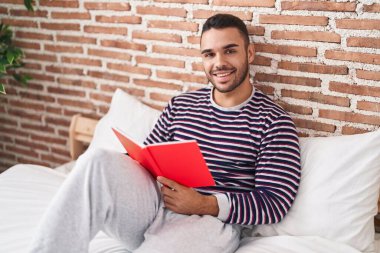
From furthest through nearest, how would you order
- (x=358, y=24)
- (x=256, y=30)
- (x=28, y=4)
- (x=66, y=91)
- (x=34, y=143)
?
(x=34, y=143) → (x=66, y=91) → (x=28, y=4) → (x=256, y=30) → (x=358, y=24)

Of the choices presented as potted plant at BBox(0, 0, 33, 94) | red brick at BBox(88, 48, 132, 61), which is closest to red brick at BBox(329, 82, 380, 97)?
red brick at BBox(88, 48, 132, 61)

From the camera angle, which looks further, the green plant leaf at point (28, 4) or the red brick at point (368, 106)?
the green plant leaf at point (28, 4)

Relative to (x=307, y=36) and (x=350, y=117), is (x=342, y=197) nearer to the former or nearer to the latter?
(x=350, y=117)

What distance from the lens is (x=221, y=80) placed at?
1.64 meters

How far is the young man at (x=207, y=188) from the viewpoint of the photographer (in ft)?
4.19

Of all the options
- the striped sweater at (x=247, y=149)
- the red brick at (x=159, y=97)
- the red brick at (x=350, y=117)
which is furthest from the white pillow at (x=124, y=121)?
the red brick at (x=350, y=117)

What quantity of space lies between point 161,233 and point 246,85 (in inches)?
Answer: 26.2

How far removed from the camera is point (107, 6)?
85.0 inches

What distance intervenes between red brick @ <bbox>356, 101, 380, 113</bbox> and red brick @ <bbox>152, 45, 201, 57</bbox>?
2.36 feet

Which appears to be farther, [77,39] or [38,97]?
[38,97]

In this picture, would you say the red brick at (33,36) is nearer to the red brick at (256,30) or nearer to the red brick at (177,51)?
the red brick at (177,51)

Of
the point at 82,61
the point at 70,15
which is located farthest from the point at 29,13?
the point at 82,61

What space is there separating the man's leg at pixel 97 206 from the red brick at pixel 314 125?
0.70m

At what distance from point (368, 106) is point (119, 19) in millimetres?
1231
